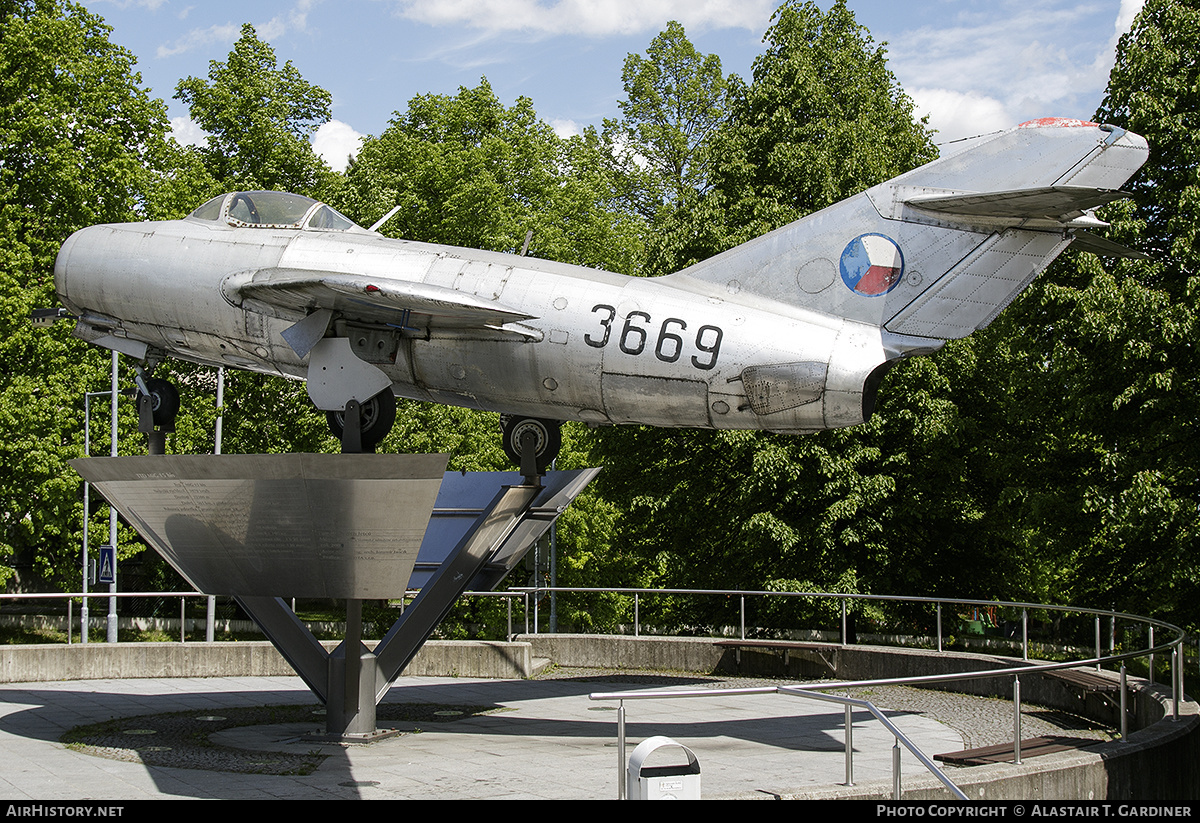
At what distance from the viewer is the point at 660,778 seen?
7.25m

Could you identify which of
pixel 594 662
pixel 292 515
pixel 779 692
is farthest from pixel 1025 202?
pixel 594 662

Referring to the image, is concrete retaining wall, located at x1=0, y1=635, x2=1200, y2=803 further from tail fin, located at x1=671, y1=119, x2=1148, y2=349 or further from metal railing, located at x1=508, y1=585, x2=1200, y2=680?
tail fin, located at x1=671, y1=119, x2=1148, y2=349

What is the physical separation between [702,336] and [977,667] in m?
8.54

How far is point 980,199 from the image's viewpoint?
1218cm

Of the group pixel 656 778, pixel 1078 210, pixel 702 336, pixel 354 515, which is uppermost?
pixel 1078 210

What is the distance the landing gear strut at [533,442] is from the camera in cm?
1443

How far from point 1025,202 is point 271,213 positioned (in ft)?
30.2

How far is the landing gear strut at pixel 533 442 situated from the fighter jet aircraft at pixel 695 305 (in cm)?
57

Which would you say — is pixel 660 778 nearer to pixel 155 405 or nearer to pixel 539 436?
pixel 539 436

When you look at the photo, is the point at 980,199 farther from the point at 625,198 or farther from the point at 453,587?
the point at 625,198

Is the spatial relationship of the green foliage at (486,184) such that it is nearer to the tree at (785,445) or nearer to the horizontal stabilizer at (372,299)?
the tree at (785,445)

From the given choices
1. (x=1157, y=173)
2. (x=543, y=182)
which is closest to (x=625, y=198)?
(x=543, y=182)

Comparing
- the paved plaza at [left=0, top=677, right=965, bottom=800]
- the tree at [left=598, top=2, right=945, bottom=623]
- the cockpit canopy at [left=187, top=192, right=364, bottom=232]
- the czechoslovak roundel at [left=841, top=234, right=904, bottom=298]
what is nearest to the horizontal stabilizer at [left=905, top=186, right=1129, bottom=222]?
the czechoslovak roundel at [left=841, top=234, right=904, bottom=298]

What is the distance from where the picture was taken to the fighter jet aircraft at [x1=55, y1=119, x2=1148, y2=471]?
12.1 m
